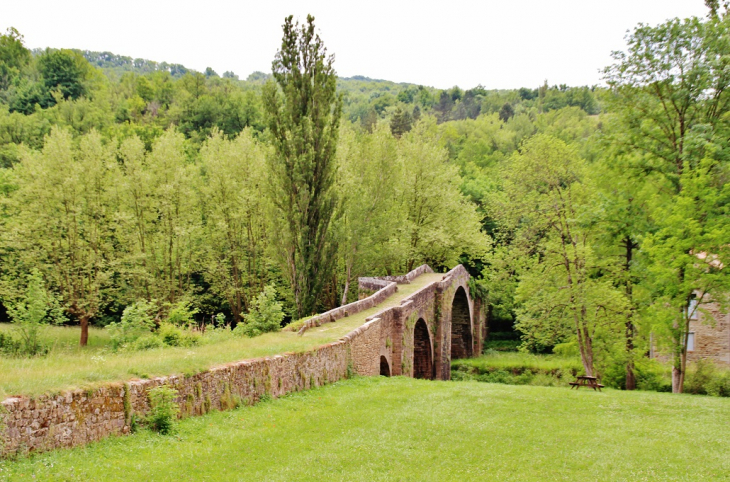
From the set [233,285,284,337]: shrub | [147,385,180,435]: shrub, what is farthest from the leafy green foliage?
[147,385,180,435]: shrub

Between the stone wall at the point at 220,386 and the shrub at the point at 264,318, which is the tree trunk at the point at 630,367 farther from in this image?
the shrub at the point at 264,318

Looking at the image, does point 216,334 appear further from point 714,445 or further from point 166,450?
point 714,445

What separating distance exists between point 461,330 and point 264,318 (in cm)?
2546

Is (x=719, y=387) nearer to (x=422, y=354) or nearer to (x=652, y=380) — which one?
(x=652, y=380)

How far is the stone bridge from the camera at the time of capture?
1838cm

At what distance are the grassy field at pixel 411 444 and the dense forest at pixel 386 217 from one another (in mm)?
8719

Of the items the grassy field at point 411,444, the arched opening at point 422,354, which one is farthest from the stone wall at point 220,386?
the arched opening at point 422,354

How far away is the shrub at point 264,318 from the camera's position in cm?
1692

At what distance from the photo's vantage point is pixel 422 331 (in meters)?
27.1

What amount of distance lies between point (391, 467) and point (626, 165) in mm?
17551

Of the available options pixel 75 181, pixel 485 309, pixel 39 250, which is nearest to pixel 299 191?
pixel 75 181

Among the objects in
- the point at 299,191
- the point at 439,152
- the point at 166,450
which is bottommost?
the point at 166,450

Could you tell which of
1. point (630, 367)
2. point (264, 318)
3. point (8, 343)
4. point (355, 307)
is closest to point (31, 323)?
point (8, 343)

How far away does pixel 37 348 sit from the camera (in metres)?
18.3
